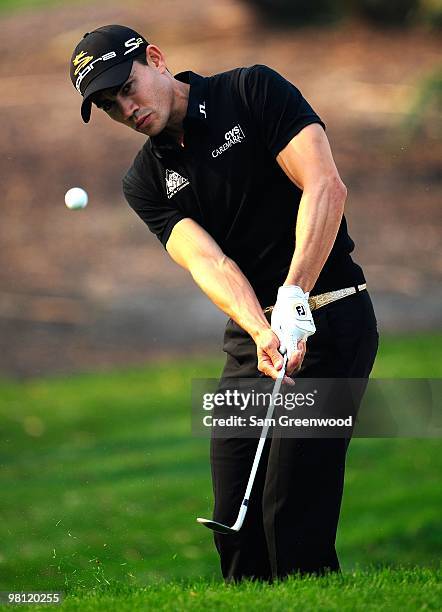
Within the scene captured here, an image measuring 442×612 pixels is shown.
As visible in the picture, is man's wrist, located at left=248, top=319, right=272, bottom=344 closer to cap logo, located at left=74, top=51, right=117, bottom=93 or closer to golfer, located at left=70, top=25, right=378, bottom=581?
golfer, located at left=70, top=25, right=378, bottom=581

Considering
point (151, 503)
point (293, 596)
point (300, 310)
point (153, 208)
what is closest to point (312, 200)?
point (300, 310)

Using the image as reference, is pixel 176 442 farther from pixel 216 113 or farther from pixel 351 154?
pixel 351 154

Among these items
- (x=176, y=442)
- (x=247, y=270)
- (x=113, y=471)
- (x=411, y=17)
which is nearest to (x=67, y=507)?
(x=113, y=471)

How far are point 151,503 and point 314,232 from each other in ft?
24.3

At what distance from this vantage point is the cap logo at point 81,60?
5.20m

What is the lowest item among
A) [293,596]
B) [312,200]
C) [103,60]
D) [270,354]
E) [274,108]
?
[293,596]

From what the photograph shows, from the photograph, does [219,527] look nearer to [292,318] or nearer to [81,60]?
[292,318]

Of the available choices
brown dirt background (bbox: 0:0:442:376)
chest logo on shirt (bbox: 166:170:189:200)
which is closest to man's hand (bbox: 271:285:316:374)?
chest logo on shirt (bbox: 166:170:189:200)

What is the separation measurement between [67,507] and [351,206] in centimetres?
1247

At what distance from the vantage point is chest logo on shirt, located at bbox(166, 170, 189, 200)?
212 inches

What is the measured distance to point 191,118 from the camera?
5266mm

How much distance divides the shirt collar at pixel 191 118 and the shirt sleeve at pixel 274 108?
0.62ft

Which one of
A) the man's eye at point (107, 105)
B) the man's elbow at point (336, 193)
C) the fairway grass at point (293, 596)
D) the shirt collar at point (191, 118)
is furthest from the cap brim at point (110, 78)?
the fairway grass at point (293, 596)

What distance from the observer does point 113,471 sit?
12844 millimetres
